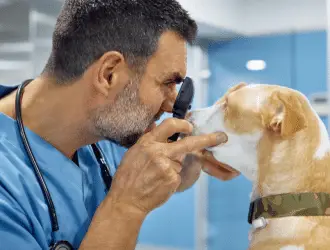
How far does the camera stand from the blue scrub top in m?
0.97

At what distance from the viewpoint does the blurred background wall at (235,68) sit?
248 cm

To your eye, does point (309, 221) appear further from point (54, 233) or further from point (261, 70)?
point (261, 70)

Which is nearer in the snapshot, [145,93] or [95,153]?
[145,93]

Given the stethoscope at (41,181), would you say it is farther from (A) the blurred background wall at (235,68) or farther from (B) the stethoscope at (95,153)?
(A) the blurred background wall at (235,68)

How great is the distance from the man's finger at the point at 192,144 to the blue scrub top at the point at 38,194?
0.24 meters

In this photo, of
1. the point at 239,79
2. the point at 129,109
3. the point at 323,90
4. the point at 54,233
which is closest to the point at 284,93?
the point at 129,109

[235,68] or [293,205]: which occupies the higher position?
[235,68]

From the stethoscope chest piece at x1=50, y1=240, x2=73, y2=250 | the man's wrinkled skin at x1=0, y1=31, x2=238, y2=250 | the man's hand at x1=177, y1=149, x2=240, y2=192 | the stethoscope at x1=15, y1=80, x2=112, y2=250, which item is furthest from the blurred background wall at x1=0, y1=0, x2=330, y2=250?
the stethoscope chest piece at x1=50, y1=240, x2=73, y2=250

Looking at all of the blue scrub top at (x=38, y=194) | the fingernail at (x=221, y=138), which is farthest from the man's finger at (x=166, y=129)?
the blue scrub top at (x=38, y=194)

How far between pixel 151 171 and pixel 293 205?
0.30 metres

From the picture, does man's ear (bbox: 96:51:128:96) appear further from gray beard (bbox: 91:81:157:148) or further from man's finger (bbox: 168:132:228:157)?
man's finger (bbox: 168:132:228:157)

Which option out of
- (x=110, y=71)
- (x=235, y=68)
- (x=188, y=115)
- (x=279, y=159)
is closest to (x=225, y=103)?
(x=188, y=115)

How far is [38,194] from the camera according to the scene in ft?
3.41

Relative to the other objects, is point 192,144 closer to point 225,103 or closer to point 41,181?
point 225,103
